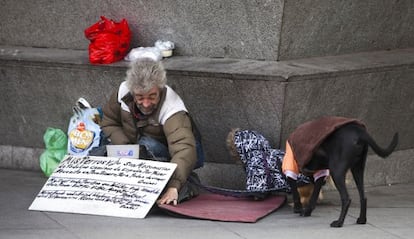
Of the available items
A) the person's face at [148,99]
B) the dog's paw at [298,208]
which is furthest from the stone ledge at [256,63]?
the dog's paw at [298,208]

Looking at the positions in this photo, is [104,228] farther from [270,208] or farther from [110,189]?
[270,208]

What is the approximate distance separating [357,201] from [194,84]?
1.59m

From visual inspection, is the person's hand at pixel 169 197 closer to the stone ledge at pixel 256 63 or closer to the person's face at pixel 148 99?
the person's face at pixel 148 99

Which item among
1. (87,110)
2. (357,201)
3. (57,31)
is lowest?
(357,201)

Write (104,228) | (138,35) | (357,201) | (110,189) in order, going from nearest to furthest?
(104,228) < (110,189) < (357,201) < (138,35)

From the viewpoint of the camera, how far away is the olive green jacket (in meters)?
7.08

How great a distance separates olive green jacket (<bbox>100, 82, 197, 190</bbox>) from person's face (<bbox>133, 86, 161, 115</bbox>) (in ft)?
0.22

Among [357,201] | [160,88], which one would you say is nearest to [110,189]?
[160,88]

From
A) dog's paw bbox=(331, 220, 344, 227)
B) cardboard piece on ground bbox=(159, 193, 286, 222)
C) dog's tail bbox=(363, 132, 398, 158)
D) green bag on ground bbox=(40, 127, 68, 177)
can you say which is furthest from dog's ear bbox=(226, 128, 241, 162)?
green bag on ground bbox=(40, 127, 68, 177)

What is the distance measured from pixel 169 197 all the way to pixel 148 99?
0.73 m

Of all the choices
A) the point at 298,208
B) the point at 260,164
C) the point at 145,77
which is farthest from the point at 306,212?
the point at 145,77

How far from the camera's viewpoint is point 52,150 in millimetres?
8273

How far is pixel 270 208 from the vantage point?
7.23 meters

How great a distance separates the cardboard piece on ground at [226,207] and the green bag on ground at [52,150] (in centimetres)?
139
